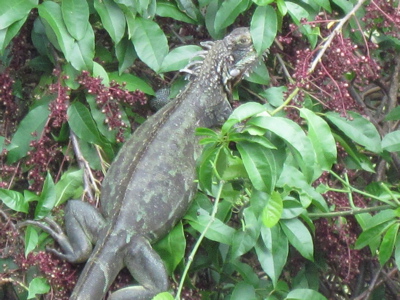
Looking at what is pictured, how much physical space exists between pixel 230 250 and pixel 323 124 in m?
0.66

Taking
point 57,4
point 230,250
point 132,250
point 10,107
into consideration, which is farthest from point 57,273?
point 57,4

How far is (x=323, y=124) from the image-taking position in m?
3.28

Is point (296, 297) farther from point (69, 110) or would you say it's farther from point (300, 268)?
point (69, 110)

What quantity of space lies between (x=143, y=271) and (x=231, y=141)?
2.32 feet

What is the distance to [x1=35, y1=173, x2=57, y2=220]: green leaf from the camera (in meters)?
3.58

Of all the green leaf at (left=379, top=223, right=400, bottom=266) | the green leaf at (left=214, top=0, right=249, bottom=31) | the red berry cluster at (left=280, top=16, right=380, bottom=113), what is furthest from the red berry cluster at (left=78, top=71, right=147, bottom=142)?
the green leaf at (left=379, top=223, right=400, bottom=266)

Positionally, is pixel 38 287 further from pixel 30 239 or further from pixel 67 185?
pixel 67 185

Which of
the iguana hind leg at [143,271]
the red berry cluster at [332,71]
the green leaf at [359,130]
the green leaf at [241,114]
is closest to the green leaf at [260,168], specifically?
the green leaf at [241,114]

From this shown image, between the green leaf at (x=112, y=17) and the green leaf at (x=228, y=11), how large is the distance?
47cm

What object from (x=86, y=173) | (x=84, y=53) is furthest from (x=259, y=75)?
(x=86, y=173)

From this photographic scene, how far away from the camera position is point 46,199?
11.8 ft

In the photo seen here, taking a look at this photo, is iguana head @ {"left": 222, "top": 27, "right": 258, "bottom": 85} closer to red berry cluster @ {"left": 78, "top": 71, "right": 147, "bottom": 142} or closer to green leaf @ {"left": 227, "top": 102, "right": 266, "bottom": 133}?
red berry cluster @ {"left": 78, "top": 71, "right": 147, "bottom": 142}

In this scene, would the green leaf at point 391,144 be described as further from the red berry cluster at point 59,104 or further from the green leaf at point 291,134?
the red berry cluster at point 59,104

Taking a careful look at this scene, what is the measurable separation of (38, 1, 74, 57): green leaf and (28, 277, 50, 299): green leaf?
0.99m
